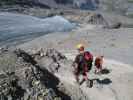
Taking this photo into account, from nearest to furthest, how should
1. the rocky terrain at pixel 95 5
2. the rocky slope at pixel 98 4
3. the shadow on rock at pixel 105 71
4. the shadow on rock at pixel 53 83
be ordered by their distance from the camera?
the shadow on rock at pixel 53 83, the shadow on rock at pixel 105 71, the rocky terrain at pixel 95 5, the rocky slope at pixel 98 4

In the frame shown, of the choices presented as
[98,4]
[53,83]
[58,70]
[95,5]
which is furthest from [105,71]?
[98,4]

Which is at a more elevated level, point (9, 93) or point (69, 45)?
point (9, 93)

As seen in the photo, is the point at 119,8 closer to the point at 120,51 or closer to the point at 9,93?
the point at 120,51

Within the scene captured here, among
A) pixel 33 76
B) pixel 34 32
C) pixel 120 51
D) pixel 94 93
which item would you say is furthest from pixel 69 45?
pixel 33 76

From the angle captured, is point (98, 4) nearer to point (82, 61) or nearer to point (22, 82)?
point (82, 61)

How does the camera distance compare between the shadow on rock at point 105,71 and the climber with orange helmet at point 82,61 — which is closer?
the climber with orange helmet at point 82,61

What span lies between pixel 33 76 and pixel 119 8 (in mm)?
79966

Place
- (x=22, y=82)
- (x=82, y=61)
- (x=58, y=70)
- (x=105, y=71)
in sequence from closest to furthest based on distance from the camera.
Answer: (x=22, y=82) < (x=82, y=61) < (x=58, y=70) < (x=105, y=71)

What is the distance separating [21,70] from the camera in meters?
9.50

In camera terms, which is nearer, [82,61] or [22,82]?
[22,82]

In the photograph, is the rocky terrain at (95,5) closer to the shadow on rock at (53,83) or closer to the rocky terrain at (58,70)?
the rocky terrain at (58,70)

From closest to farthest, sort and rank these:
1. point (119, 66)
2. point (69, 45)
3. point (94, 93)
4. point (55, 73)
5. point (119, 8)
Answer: point (94, 93) < point (55, 73) < point (119, 66) < point (69, 45) < point (119, 8)

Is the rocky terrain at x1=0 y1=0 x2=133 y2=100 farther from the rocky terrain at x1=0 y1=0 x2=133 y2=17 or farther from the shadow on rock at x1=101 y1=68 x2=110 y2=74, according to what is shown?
the rocky terrain at x1=0 y1=0 x2=133 y2=17

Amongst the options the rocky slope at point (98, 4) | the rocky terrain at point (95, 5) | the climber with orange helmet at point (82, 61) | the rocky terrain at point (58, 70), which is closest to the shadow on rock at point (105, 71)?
the rocky terrain at point (58, 70)
